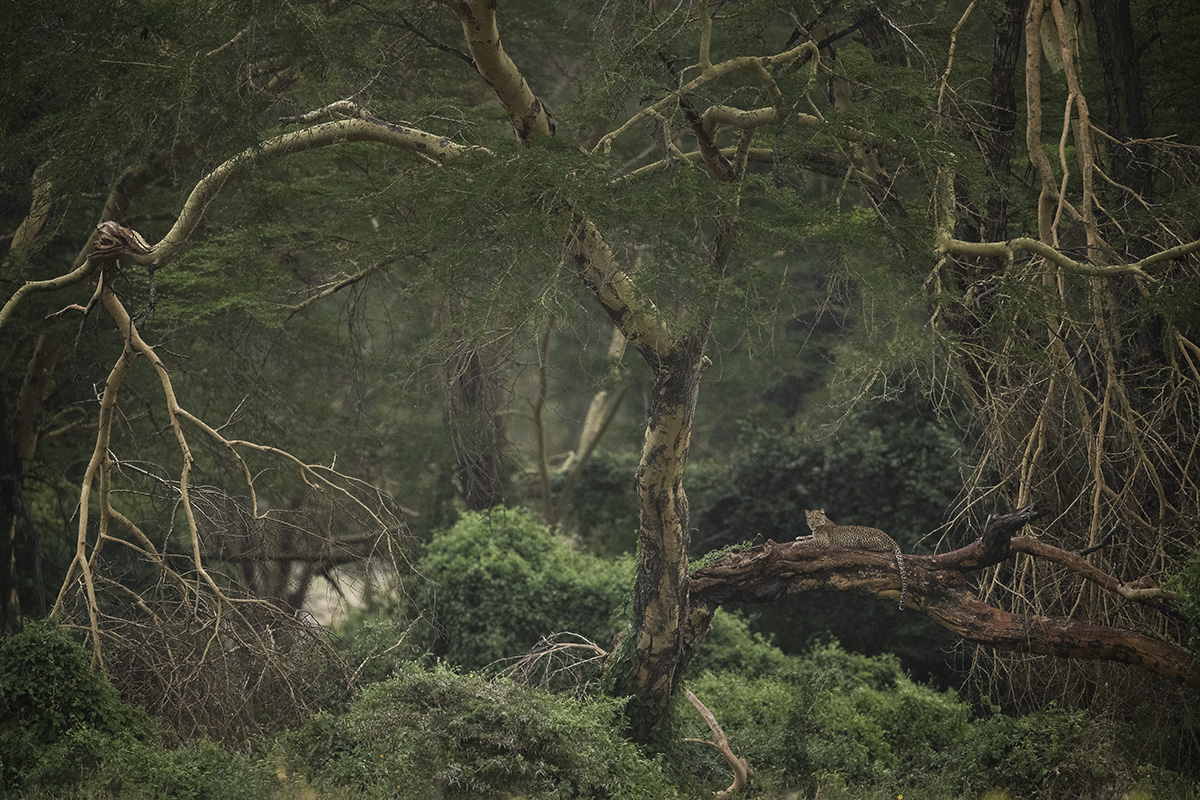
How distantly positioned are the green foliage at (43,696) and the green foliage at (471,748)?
1.10 meters

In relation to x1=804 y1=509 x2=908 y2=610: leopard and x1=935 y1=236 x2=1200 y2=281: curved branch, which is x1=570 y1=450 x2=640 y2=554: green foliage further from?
x1=935 y1=236 x2=1200 y2=281: curved branch

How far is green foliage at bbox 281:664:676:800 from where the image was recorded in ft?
18.7

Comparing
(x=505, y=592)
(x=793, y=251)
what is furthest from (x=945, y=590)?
(x=505, y=592)

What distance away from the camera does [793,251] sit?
7.03 metres

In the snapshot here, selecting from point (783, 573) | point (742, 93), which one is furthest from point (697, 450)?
point (783, 573)

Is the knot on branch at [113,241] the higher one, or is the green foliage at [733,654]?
the knot on branch at [113,241]

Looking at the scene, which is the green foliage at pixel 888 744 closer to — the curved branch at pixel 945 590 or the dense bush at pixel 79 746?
the curved branch at pixel 945 590

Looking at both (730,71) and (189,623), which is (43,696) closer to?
(189,623)

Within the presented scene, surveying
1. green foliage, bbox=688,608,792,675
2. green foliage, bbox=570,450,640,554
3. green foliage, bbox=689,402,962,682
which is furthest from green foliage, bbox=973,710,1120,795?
green foliage, bbox=570,450,640,554

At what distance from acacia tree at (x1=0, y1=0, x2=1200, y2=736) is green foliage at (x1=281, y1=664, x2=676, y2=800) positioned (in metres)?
0.97

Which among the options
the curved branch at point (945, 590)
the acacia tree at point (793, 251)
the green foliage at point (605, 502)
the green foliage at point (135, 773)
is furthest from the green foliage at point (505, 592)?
the green foliage at point (135, 773)

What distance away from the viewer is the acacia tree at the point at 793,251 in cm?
593

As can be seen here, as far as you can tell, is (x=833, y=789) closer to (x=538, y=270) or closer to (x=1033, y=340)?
(x=1033, y=340)

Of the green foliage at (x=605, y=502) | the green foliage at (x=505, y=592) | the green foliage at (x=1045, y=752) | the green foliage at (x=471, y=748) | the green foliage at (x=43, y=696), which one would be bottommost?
the green foliage at (x=605, y=502)
